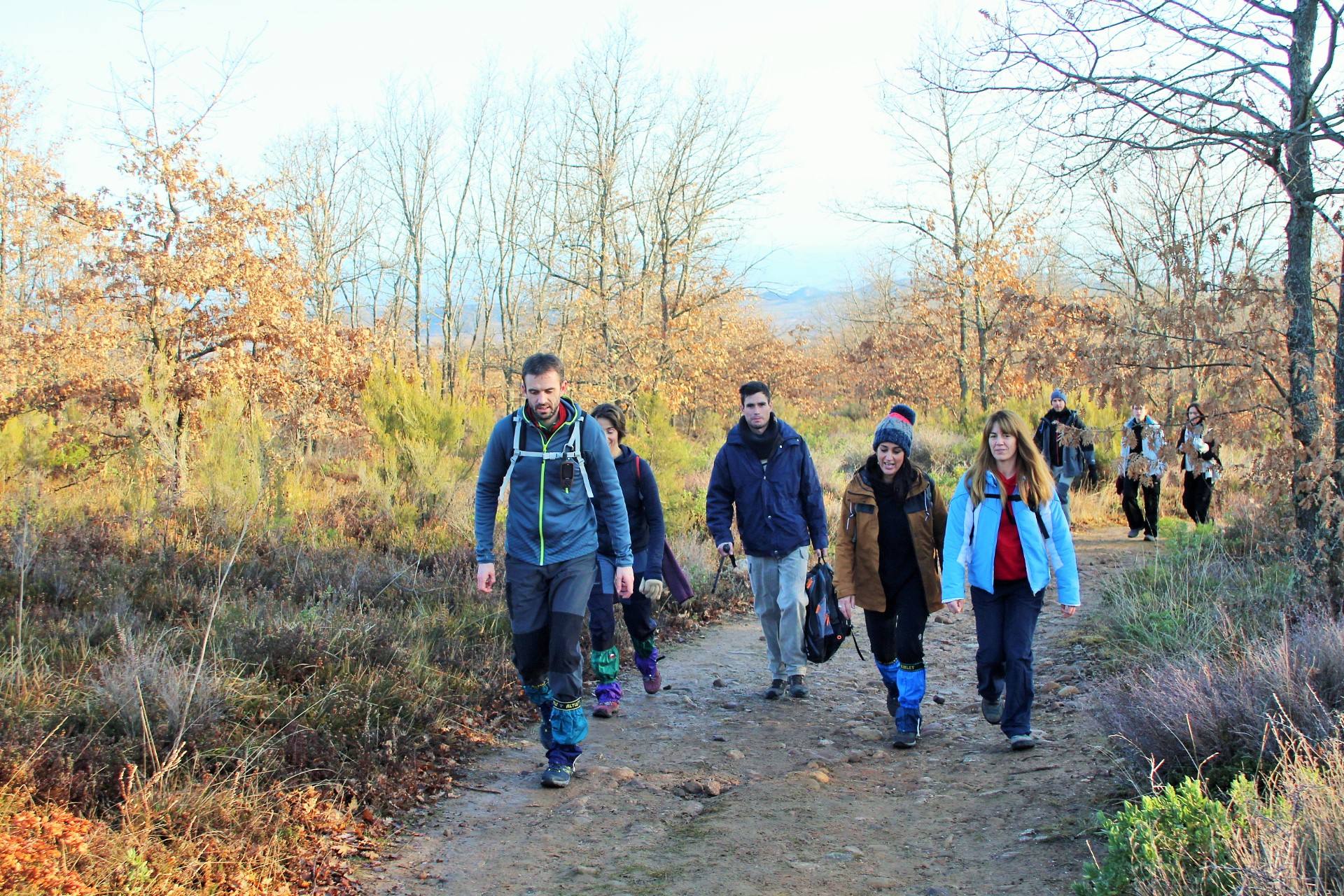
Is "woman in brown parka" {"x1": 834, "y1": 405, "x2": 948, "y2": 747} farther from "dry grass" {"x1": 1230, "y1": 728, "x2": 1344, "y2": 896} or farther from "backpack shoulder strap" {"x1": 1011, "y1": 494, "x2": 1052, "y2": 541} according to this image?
"dry grass" {"x1": 1230, "y1": 728, "x2": 1344, "y2": 896}

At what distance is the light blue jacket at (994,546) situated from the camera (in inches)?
207

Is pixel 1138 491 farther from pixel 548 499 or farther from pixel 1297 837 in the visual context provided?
pixel 1297 837

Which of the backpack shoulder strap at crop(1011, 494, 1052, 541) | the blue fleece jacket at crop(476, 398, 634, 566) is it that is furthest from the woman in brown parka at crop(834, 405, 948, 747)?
the blue fleece jacket at crop(476, 398, 634, 566)

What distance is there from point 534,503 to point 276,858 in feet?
6.42

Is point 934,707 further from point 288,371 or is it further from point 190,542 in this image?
point 288,371

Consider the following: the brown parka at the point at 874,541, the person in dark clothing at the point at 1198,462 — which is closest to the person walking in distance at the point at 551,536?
the brown parka at the point at 874,541

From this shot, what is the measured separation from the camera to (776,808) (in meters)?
→ 4.78

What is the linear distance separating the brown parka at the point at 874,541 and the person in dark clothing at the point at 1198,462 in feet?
6.24

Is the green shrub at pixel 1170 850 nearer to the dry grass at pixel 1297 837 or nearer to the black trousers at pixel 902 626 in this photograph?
the dry grass at pixel 1297 837

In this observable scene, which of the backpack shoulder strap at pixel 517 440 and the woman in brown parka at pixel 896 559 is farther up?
the backpack shoulder strap at pixel 517 440

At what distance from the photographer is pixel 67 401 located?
533 inches

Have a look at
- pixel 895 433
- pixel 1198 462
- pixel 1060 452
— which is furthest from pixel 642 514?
pixel 1060 452

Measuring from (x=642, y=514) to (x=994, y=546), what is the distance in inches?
90.8

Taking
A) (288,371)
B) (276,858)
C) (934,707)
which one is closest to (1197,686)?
(934,707)
